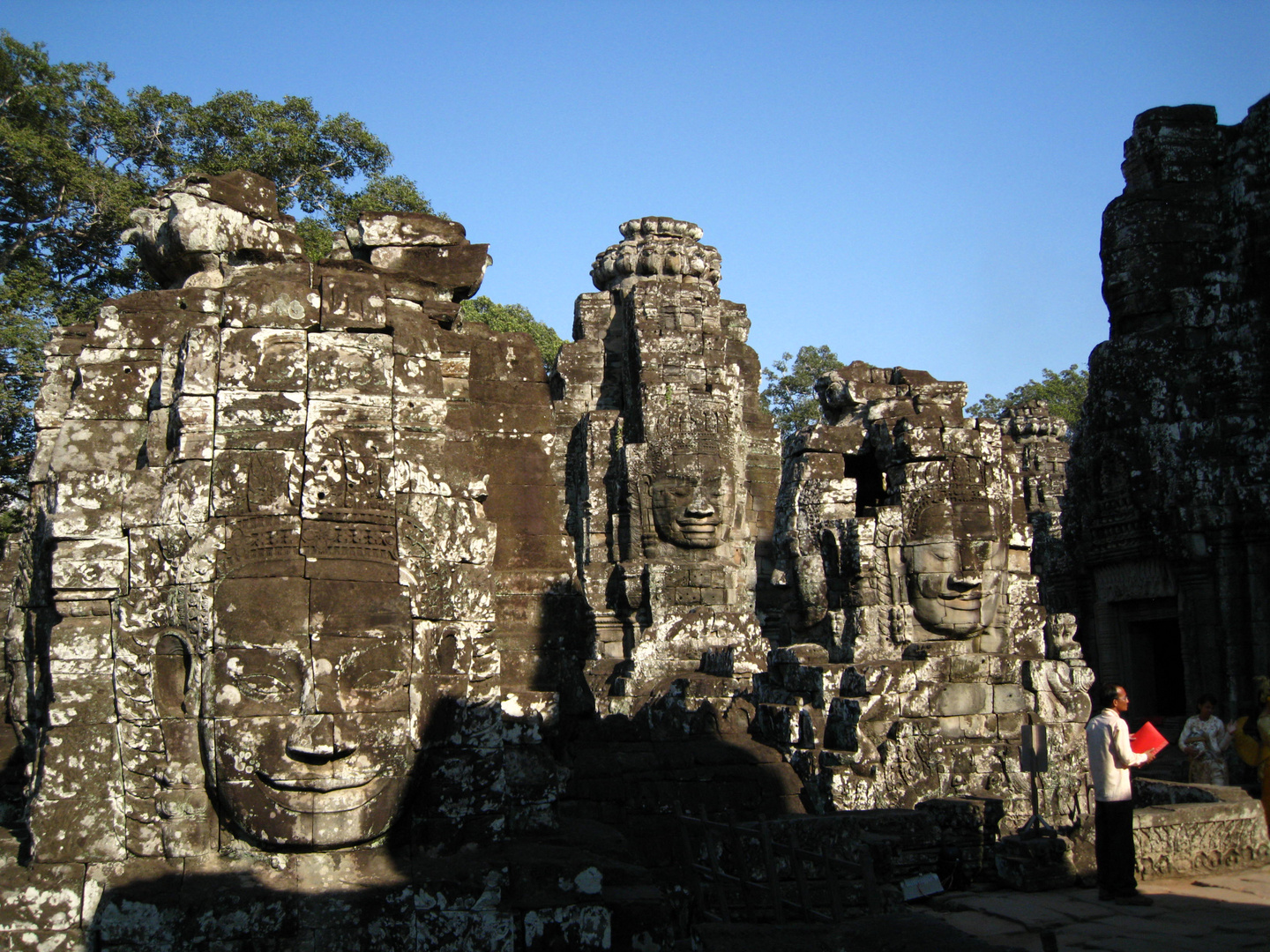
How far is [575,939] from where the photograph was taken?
470cm

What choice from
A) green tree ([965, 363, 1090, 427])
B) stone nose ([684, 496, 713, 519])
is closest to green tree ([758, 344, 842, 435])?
green tree ([965, 363, 1090, 427])

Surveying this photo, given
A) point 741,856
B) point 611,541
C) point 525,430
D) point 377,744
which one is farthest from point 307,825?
point 611,541

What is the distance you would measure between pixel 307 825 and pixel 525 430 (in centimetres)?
304

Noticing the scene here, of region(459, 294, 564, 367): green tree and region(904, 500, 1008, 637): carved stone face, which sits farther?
region(459, 294, 564, 367): green tree

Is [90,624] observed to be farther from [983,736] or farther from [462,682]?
[983,736]

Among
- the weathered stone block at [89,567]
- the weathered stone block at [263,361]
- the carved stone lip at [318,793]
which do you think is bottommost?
the carved stone lip at [318,793]

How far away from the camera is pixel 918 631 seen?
10352 mm

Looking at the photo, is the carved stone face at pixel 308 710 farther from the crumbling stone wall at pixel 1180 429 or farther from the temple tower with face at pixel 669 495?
the crumbling stone wall at pixel 1180 429

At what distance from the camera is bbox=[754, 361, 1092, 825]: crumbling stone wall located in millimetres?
8820

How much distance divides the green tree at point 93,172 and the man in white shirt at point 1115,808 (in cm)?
1471

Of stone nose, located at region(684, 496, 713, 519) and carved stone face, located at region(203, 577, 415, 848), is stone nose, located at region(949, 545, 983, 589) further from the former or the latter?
carved stone face, located at region(203, 577, 415, 848)

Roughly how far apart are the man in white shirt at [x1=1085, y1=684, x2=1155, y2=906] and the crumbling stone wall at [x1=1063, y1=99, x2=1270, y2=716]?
8.15 m

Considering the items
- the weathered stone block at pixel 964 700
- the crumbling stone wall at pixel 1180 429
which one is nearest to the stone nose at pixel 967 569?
the weathered stone block at pixel 964 700

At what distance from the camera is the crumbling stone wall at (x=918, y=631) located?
28.9 feet
